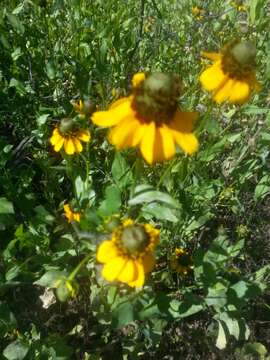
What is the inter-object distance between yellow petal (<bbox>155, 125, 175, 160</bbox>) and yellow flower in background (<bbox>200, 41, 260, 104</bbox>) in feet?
0.61

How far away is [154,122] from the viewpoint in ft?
3.66

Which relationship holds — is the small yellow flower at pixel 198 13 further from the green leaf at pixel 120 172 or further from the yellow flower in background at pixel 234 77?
the yellow flower in background at pixel 234 77

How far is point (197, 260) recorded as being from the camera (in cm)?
162

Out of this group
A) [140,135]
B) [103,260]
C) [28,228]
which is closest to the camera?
[140,135]

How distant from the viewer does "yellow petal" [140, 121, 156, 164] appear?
1.06 meters

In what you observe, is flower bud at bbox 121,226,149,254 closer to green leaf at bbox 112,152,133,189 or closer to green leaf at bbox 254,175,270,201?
green leaf at bbox 112,152,133,189

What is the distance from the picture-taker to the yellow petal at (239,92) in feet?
3.86

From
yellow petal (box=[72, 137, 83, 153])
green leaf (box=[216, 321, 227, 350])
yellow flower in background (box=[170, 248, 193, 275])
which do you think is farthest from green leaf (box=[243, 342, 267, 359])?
yellow petal (box=[72, 137, 83, 153])

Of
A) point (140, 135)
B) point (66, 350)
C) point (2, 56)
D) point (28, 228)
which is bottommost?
point (66, 350)

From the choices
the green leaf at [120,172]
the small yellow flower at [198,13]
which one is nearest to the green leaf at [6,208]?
the green leaf at [120,172]

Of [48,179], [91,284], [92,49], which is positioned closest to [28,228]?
[48,179]

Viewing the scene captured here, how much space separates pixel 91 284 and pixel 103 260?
0.64 meters

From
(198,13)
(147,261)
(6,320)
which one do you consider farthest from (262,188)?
(198,13)

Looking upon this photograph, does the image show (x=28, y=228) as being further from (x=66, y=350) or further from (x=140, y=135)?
(x=140, y=135)
